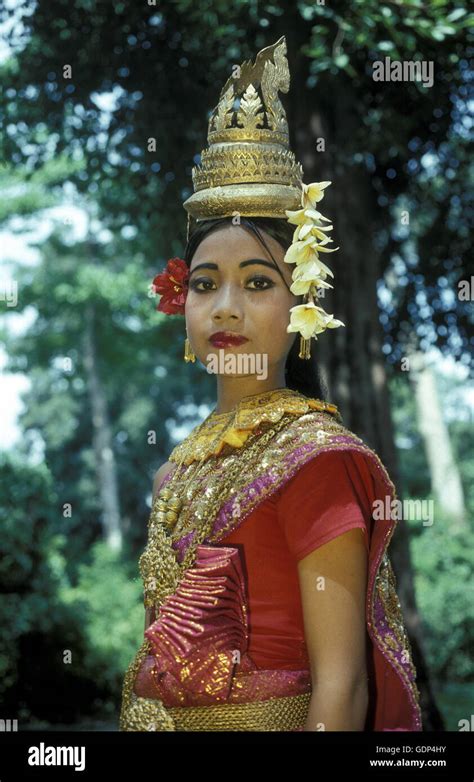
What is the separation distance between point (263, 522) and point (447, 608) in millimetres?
11083

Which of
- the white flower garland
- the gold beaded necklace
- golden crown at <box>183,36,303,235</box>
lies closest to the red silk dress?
the gold beaded necklace

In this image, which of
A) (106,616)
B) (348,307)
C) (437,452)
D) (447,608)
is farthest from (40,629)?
(437,452)

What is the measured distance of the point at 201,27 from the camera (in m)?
6.40

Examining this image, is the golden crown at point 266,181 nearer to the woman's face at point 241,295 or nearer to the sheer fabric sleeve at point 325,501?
the woman's face at point 241,295

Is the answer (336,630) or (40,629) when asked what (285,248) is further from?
(40,629)

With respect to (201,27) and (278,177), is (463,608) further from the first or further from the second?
(278,177)

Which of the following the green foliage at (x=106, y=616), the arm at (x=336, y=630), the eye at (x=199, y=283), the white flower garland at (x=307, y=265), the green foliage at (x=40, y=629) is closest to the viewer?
the arm at (x=336, y=630)

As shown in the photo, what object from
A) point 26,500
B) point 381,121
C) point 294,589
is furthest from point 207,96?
point 294,589

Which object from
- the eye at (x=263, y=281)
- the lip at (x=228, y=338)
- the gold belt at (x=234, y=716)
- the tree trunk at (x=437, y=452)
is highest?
the tree trunk at (x=437, y=452)

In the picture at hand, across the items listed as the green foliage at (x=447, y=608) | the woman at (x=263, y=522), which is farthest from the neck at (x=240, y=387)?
the green foliage at (x=447, y=608)

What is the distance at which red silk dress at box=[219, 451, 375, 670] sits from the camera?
2531 mm

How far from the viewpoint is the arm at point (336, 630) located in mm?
2424

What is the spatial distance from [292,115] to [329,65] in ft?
3.12

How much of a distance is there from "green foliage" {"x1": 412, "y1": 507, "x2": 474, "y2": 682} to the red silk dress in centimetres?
1018
